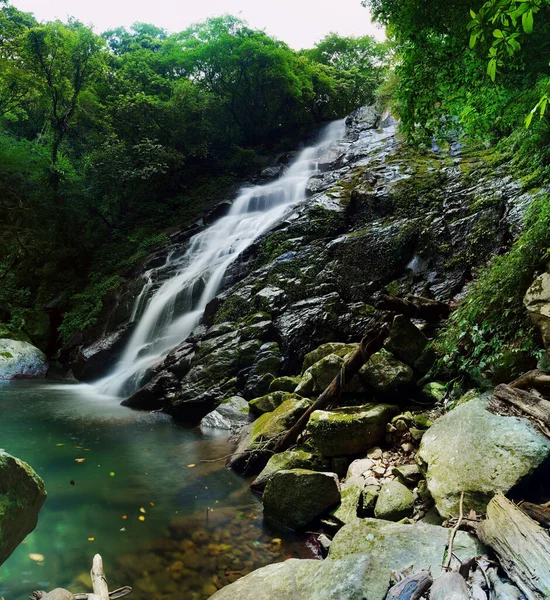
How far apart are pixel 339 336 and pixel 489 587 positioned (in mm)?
6481

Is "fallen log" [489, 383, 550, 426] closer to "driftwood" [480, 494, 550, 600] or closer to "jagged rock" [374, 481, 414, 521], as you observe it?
"driftwood" [480, 494, 550, 600]

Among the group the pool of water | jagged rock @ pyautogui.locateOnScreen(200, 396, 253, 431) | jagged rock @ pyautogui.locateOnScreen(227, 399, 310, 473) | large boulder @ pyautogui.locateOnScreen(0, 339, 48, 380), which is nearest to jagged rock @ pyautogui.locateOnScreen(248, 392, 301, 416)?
jagged rock @ pyautogui.locateOnScreen(200, 396, 253, 431)

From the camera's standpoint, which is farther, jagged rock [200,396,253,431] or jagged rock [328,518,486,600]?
jagged rock [200,396,253,431]

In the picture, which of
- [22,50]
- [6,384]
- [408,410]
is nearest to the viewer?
[408,410]

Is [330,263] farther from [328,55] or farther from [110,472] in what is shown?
[328,55]

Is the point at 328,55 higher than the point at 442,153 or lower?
higher

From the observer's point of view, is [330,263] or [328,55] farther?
[328,55]

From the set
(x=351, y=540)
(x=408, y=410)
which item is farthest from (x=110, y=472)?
(x=408, y=410)

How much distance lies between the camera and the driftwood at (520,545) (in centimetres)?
198

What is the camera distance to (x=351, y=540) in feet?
9.90

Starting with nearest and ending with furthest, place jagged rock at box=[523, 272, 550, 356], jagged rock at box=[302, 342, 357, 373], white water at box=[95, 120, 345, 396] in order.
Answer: jagged rock at box=[523, 272, 550, 356] < jagged rock at box=[302, 342, 357, 373] < white water at box=[95, 120, 345, 396]

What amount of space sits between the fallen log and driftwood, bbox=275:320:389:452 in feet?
6.62

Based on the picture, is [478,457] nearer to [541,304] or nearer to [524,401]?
[524,401]

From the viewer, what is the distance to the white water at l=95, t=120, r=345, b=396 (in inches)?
450
